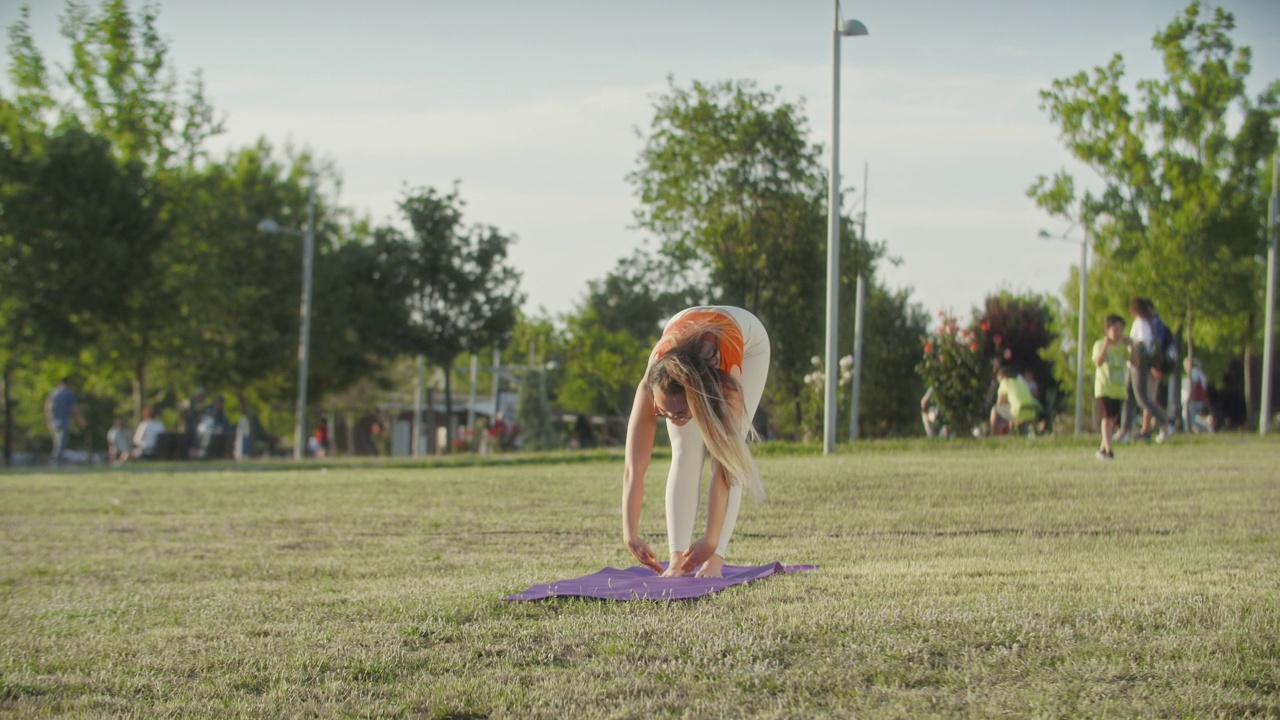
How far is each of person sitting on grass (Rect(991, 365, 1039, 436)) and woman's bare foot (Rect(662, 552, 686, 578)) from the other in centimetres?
1779

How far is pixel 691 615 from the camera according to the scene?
5.32 m

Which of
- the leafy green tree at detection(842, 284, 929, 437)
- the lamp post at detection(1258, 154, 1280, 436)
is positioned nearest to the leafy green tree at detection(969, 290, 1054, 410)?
the leafy green tree at detection(842, 284, 929, 437)

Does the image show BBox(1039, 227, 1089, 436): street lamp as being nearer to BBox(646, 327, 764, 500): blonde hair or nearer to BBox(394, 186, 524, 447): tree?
BBox(394, 186, 524, 447): tree

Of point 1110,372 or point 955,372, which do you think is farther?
point 955,372

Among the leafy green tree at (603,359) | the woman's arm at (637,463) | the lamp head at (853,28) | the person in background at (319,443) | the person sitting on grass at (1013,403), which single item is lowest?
the person in background at (319,443)

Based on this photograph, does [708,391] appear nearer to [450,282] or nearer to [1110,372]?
[1110,372]

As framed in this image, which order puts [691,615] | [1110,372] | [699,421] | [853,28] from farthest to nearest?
1. [853,28]
2. [1110,372]
3. [699,421]
4. [691,615]

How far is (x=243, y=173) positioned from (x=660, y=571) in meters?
45.5

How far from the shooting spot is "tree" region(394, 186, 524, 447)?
125 feet

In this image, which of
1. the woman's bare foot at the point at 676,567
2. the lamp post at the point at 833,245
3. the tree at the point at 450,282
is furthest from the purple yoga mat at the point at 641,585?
the tree at the point at 450,282

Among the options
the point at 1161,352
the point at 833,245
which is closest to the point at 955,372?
the point at 833,245

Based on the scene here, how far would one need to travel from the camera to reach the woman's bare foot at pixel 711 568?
20.9 feet

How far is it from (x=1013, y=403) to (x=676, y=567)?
17893 mm

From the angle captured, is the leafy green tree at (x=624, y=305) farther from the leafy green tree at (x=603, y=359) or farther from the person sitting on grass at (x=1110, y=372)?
the person sitting on grass at (x=1110, y=372)
